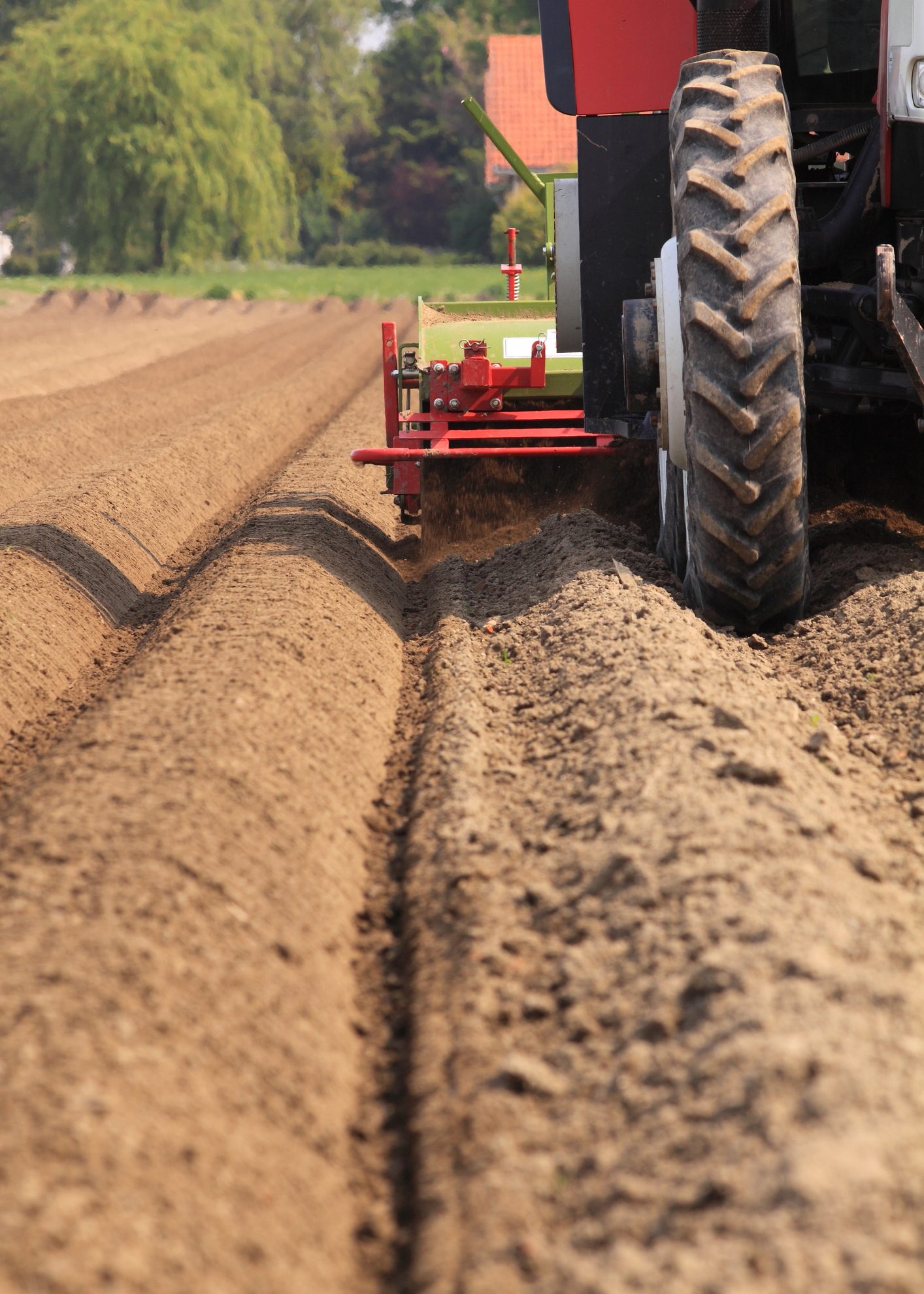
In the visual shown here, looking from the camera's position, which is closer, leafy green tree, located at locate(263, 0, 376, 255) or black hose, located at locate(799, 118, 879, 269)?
black hose, located at locate(799, 118, 879, 269)

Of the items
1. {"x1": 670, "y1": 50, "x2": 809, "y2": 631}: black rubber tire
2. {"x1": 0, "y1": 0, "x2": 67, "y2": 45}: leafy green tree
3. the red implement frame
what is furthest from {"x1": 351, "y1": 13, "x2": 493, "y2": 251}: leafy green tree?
{"x1": 670, "y1": 50, "x2": 809, "y2": 631}: black rubber tire

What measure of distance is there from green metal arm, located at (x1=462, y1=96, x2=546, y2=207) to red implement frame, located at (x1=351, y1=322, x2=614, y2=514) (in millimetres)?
1256

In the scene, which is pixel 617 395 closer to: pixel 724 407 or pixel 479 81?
pixel 724 407

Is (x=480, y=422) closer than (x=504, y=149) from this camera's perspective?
Yes

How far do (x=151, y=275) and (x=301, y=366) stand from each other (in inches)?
1019

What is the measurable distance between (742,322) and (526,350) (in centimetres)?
336

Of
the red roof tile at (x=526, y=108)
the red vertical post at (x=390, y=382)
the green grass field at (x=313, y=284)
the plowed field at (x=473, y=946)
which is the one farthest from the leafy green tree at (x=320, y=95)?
the plowed field at (x=473, y=946)

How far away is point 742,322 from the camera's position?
15.2ft

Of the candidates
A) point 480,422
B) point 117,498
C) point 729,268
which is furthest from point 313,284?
point 729,268

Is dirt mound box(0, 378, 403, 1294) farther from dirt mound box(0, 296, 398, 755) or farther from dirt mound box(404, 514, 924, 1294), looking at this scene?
dirt mound box(0, 296, 398, 755)

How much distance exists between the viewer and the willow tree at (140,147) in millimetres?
41750

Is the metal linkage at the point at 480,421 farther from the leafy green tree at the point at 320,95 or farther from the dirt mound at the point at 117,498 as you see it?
the leafy green tree at the point at 320,95

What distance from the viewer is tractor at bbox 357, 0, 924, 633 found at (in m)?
4.64

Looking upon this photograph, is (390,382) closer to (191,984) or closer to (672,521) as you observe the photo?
(672,521)
